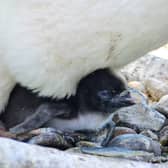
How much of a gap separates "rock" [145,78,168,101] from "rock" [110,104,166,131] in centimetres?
47

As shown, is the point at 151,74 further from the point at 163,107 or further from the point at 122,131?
the point at 122,131

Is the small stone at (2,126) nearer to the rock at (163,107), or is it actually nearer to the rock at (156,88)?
the rock at (163,107)

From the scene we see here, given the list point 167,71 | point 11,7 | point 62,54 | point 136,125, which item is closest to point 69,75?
point 62,54

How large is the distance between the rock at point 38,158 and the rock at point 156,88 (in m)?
1.09

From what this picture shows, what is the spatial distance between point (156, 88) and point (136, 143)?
0.87m

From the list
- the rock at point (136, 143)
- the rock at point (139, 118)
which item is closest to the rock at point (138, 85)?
the rock at point (139, 118)

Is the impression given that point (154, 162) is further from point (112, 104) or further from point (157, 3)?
point (157, 3)

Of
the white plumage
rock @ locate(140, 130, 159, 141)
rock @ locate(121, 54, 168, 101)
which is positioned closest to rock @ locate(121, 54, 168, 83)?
rock @ locate(121, 54, 168, 101)

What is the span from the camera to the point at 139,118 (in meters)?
1.97

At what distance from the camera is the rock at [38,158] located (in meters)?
1.28

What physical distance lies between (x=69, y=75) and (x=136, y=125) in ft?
1.17

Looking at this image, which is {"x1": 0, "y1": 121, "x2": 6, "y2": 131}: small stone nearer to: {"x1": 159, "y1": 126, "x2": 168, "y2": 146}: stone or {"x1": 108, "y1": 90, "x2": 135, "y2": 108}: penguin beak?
Result: {"x1": 108, "y1": 90, "x2": 135, "y2": 108}: penguin beak

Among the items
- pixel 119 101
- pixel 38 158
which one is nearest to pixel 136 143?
pixel 119 101

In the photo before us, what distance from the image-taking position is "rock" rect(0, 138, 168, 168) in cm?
128
